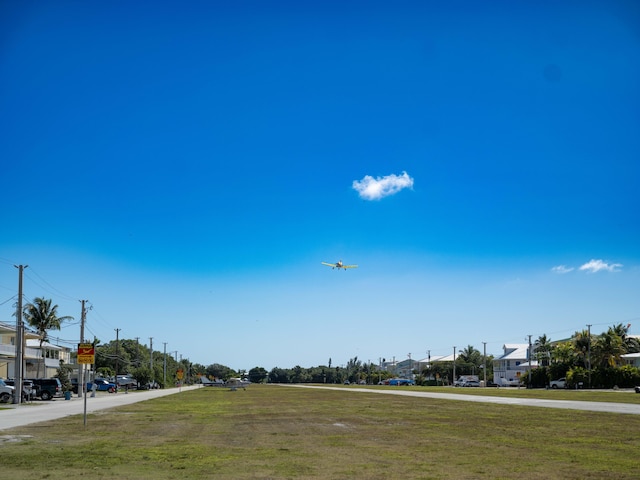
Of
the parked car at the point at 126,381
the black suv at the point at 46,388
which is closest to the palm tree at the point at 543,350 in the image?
the parked car at the point at 126,381

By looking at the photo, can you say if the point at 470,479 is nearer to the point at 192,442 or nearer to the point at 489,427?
the point at 192,442

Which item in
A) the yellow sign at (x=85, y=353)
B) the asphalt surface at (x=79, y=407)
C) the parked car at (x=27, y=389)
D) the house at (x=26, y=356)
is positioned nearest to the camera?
the yellow sign at (x=85, y=353)

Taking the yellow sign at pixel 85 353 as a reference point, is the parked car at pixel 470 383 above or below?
below

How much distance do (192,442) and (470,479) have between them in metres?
9.97

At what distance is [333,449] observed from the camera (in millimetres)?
17469

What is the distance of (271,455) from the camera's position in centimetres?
1622

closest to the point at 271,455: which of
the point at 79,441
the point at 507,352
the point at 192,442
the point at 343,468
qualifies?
the point at 343,468

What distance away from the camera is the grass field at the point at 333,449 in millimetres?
13508

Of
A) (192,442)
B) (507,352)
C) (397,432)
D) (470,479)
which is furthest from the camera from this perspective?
(507,352)

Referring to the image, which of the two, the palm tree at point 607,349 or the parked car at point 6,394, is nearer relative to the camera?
the parked car at point 6,394

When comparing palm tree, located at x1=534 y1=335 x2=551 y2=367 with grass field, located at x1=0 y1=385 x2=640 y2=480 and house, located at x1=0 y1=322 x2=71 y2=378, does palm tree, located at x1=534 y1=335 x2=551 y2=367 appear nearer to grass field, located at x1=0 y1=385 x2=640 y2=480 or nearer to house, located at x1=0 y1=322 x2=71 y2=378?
house, located at x1=0 y1=322 x2=71 y2=378

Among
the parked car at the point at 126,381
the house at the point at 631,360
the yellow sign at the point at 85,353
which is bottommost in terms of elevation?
the parked car at the point at 126,381

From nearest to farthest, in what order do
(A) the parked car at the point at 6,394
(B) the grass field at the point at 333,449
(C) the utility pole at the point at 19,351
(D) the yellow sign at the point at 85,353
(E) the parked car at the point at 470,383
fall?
A: (B) the grass field at the point at 333,449, (D) the yellow sign at the point at 85,353, (C) the utility pole at the point at 19,351, (A) the parked car at the point at 6,394, (E) the parked car at the point at 470,383

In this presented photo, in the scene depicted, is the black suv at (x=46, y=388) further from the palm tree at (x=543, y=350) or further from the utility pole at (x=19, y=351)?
the palm tree at (x=543, y=350)
